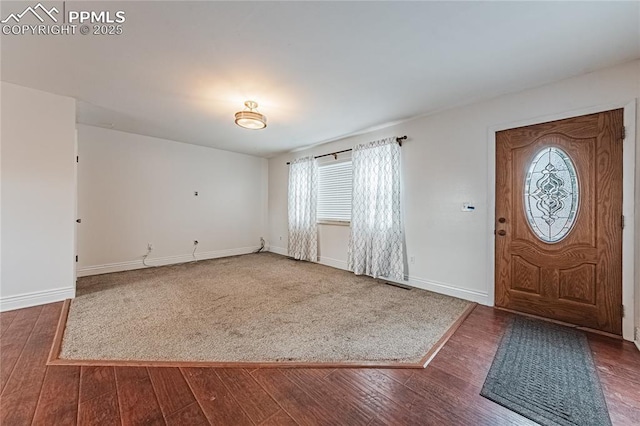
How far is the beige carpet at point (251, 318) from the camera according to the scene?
207 centimetres

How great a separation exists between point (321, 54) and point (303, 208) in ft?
11.9

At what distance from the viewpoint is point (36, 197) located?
9.74ft

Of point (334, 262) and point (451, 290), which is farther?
point (334, 262)

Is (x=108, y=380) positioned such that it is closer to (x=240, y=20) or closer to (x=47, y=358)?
(x=47, y=358)

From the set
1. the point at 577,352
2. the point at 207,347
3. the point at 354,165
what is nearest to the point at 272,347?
the point at 207,347

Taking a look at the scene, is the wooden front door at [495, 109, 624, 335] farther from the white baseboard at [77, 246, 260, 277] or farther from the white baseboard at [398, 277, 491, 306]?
the white baseboard at [77, 246, 260, 277]

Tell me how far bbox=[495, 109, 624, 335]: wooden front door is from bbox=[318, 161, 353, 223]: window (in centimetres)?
246

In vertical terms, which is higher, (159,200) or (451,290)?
(159,200)

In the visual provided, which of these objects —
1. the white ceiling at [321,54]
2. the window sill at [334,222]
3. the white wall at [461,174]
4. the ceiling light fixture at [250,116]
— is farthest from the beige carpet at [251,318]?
the white ceiling at [321,54]

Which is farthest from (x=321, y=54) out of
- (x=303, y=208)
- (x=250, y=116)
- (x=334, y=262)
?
(x=334, y=262)

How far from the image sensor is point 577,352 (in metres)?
2.08

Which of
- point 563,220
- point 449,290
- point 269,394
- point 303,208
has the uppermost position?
point 303,208

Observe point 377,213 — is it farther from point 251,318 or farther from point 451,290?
point 251,318

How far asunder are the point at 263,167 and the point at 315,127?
2.87 meters
